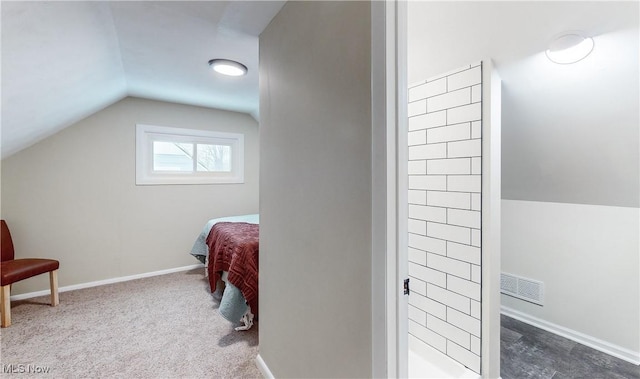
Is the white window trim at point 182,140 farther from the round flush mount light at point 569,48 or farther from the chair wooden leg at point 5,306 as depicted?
the round flush mount light at point 569,48

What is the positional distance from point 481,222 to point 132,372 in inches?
91.2

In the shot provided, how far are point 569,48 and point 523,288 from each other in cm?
202

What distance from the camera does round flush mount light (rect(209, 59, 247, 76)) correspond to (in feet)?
6.92

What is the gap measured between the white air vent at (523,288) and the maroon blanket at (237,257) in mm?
2248

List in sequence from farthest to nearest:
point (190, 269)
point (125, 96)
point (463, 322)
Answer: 1. point (190, 269)
2. point (125, 96)
3. point (463, 322)

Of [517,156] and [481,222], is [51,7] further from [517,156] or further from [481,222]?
[517,156]

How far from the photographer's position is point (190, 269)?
11.9 feet

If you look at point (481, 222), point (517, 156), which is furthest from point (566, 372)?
point (517, 156)


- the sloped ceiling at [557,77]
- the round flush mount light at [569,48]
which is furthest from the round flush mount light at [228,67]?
the round flush mount light at [569,48]

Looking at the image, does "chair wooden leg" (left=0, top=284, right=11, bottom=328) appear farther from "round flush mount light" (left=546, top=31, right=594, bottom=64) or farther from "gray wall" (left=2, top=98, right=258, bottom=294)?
"round flush mount light" (left=546, top=31, right=594, bottom=64)

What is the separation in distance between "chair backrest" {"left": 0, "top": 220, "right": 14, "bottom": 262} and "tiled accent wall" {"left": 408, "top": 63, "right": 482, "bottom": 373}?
367cm

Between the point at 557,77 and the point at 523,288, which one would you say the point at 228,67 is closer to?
the point at 557,77
